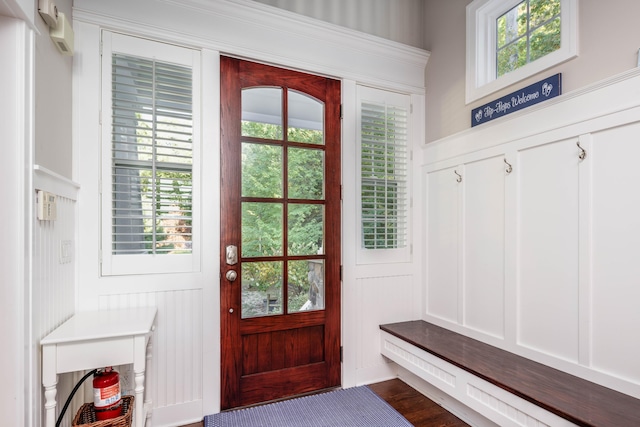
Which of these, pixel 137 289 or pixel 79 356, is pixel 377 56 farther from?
pixel 79 356

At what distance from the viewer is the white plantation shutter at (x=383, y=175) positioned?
2.78 meters

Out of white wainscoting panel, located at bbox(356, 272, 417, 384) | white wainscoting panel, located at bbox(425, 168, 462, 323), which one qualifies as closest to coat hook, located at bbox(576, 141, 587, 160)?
white wainscoting panel, located at bbox(425, 168, 462, 323)

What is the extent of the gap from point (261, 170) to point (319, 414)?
168 cm

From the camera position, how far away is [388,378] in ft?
9.34

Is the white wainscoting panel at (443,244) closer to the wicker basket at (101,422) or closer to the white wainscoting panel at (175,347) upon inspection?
the white wainscoting panel at (175,347)

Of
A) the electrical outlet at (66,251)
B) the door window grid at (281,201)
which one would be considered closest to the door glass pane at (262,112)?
the door window grid at (281,201)

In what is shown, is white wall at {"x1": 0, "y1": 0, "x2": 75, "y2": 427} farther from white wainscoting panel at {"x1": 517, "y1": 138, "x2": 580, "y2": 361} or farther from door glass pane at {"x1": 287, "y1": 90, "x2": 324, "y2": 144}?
white wainscoting panel at {"x1": 517, "y1": 138, "x2": 580, "y2": 361}

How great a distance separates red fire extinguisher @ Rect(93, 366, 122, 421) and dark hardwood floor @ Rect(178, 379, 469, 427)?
2.20 ft

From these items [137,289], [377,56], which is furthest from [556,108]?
[137,289]

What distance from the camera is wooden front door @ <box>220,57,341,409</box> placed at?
2359 millimetres

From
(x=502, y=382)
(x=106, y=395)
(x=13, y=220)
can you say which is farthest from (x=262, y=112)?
(x=502, y=382)

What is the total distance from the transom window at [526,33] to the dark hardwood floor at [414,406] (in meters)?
2.39

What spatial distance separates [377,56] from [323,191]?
1.19 metres

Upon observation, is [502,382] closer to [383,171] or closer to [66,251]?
[383,171]
